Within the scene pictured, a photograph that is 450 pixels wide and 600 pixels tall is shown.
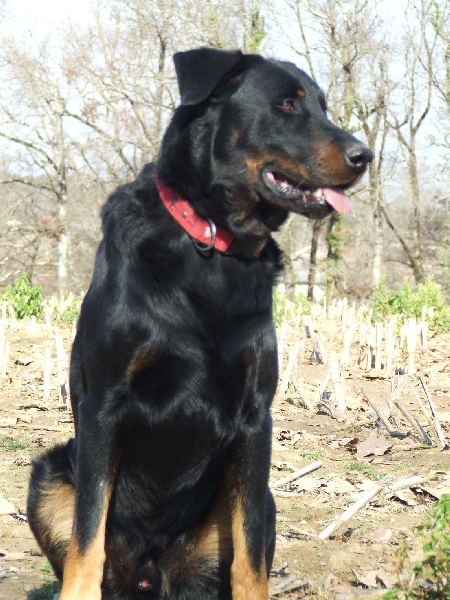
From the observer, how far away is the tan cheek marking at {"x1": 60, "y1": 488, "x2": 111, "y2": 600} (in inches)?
111

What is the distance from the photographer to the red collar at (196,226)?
3133mm

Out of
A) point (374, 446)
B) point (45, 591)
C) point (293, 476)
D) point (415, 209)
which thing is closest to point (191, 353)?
point (45, 591)

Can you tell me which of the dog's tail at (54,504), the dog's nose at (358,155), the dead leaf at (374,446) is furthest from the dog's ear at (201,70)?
the dead leaf at (374,446)

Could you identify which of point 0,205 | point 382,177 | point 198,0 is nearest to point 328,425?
point 198,0

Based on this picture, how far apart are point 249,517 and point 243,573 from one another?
8.6 inches

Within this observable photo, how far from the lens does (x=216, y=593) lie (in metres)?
3.18

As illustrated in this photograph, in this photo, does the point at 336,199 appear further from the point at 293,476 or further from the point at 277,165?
the point at 293,476

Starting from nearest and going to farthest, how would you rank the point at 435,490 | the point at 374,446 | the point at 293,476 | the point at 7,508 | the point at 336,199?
the point at 336,199
the point at 7,508
the point at 435,490
the point at 293,476
the point at 374,446

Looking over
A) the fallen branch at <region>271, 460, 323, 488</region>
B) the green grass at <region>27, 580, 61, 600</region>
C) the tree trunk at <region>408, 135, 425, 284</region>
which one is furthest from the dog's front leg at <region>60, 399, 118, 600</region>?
the tree trunk at <region>408, 135, 425, 284</region>

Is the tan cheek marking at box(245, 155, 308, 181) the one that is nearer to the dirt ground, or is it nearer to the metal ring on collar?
the metal ring on collar

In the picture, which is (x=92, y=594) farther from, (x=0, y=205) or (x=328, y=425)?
(x=0, y=205)

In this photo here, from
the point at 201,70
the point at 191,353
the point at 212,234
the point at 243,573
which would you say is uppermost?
the point at 201,70

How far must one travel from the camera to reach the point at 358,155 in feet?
10.2

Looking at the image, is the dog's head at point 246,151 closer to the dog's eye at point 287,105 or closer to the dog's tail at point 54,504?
the dog's eye at point 287,105
